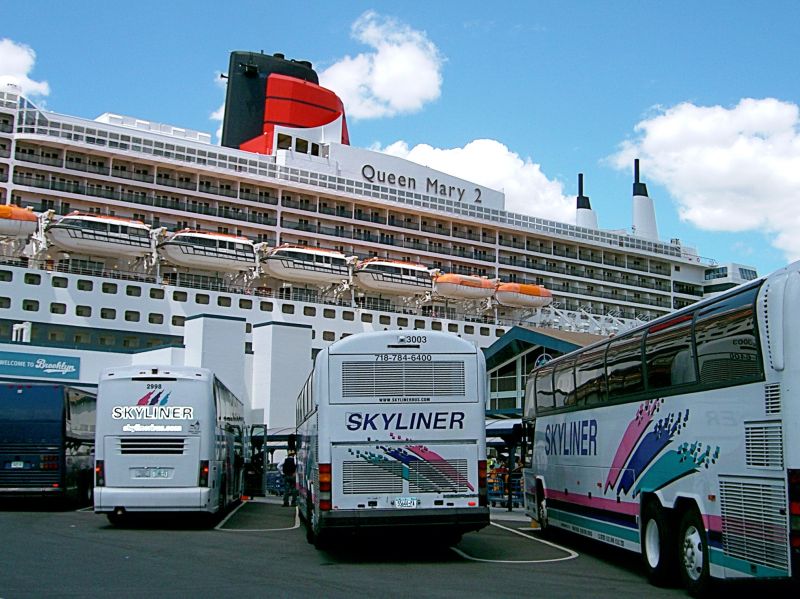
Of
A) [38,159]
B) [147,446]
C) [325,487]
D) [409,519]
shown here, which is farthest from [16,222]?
[409,519]

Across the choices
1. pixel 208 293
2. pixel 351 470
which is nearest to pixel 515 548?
pixel 351 470

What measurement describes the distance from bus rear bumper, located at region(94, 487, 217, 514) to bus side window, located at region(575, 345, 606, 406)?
→ 271 inches

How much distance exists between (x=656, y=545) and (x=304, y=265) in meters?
39.4

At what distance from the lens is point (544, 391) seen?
53.3ft

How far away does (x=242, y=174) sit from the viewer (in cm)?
5194

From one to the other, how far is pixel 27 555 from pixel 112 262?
35555 mm

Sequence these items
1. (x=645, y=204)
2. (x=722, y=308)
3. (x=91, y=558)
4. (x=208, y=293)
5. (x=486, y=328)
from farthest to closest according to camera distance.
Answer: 1. (x=645, y=204)
2. (x=486, y=328)
3. (x=208, y=293)
4. (x=91, y=558)
5. (x=722, y=308)

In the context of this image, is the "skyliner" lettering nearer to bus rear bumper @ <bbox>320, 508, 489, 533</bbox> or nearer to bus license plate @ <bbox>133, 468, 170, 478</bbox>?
bus license plate @ <bbox>133, 468, 170, 478</bbox>

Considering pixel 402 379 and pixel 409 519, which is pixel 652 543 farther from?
pixel 402 379

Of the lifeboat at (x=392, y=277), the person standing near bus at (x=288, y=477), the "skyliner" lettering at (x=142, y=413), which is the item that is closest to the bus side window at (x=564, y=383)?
the "skyliner" lettering at (x=142, y=413)

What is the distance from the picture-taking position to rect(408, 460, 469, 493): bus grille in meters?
12.1

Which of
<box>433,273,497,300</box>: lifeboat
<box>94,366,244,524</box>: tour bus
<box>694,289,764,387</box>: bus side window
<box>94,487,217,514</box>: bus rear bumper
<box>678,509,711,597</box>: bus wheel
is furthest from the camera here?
<box>433,273,497,300</box>: lifeboat

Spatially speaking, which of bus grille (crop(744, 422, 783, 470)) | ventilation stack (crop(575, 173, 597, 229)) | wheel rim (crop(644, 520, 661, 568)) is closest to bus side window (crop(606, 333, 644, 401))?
wheel rim (crop(644, 520, 661, 568))

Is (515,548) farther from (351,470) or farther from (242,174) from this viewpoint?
(242,174)
